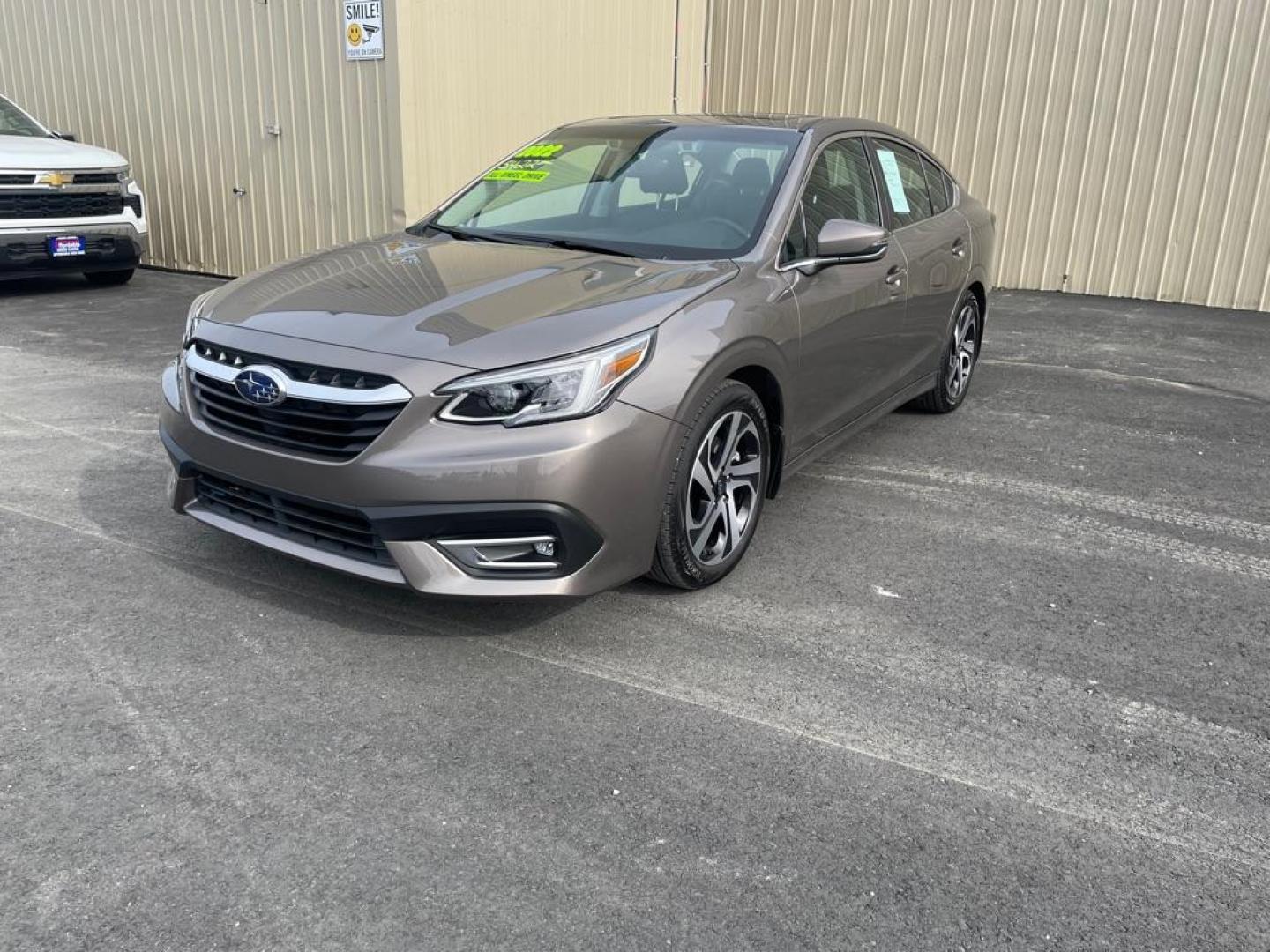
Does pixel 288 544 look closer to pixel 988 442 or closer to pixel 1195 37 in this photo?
pixel 988 442

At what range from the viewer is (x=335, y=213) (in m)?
9.82

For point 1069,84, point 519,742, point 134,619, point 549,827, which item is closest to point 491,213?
point 134,619

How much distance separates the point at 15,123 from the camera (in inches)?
401

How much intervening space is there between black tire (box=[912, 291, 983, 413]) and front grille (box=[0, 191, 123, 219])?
302 inches

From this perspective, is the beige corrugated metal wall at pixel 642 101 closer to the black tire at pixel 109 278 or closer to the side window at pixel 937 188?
the black tire at pixel 109 278

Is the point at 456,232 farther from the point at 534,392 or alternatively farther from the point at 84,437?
the point at 84,437

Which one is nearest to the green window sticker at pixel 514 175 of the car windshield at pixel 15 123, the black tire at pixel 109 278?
the black tire at pixel 109 278

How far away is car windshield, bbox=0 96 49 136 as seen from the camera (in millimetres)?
10039

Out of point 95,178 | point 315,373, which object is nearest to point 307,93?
point 95,178

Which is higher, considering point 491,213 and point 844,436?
point 491,213

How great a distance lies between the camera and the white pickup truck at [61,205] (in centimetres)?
912

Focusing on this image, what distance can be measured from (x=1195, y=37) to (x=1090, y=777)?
9.62 meters

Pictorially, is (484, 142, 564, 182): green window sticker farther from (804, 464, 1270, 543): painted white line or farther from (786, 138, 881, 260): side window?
(804, 464, 1270, 543): painted white line

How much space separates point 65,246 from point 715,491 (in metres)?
8.13
